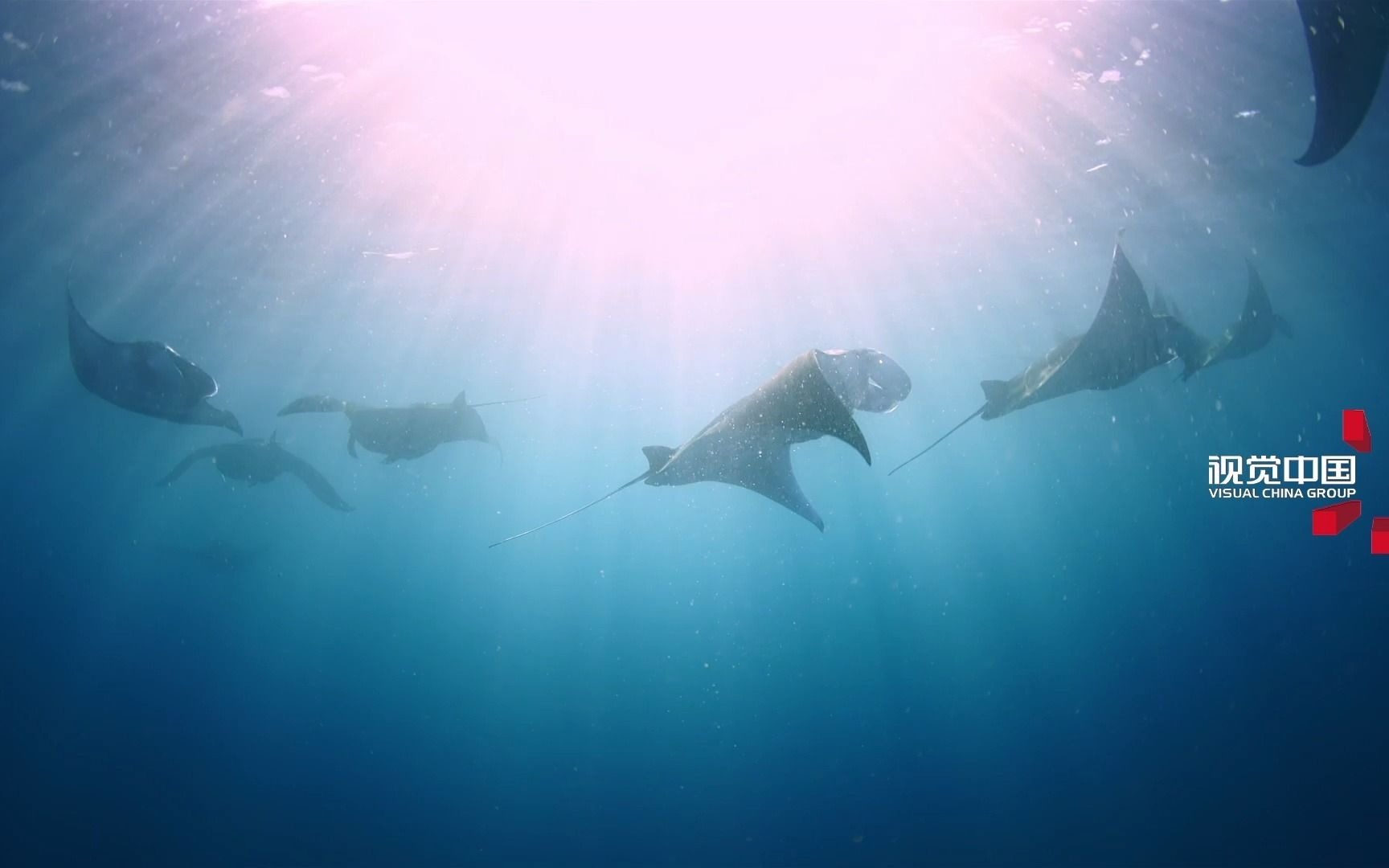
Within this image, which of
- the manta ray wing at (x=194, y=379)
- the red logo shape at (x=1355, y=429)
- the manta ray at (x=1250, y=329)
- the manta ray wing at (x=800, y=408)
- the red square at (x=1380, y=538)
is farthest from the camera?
the red square at (x=1380, y=538)

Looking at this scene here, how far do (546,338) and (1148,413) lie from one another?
54707 millimetres

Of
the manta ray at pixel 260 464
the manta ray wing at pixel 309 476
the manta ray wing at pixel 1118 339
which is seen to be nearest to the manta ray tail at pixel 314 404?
→ the manta ray at pixel 260 464

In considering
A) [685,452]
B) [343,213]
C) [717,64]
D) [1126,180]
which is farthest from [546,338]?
[685,452]

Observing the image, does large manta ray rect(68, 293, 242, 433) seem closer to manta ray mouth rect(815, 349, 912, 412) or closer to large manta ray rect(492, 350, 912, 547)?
large manta ray rect(492, 350, 912, 547)

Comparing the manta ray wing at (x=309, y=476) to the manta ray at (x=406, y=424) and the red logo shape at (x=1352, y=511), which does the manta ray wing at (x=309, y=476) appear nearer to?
the manta ray at (x=406, y=424)

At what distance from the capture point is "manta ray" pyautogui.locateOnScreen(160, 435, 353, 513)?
43.8 ft

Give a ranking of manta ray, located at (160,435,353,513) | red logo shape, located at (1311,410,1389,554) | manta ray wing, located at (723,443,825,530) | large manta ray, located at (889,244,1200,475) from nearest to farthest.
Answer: manta ray wing, located at (723,443,825,530)
large manta ray, located at (889,244,1200,475)
red logo shape, located at (1311,410,1389,554)
manta ray, located at (160,435,353,513)

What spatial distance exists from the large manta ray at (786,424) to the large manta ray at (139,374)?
455 centimetres

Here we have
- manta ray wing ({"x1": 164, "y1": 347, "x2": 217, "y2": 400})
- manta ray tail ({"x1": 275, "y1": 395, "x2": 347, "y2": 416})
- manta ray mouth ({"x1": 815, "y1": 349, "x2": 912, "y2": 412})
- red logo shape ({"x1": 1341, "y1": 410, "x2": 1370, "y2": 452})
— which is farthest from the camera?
red logo shape ({"x1": 1341, "y1": 410, "x2": 1370, "y2": 452})

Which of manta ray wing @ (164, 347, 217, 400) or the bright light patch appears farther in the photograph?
the bright light patch

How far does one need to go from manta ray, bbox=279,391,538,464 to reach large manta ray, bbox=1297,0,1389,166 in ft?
28.8

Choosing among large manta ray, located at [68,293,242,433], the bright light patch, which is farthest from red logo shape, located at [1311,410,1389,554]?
large manta ray, located at [68,293,242,433]

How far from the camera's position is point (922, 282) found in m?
21.9

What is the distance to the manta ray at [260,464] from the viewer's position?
1335cm
